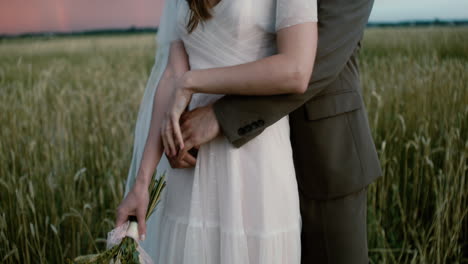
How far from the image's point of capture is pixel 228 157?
1384mm

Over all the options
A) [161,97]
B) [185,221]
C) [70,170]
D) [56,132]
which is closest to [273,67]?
[161,97]

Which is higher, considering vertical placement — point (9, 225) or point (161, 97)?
point (161, 97)

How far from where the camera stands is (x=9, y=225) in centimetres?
256

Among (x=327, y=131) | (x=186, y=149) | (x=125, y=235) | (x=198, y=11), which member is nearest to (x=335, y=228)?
(x=327, y=131)

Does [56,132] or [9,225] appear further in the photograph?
[56,132]

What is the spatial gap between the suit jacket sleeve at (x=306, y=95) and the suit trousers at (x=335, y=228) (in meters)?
0.35

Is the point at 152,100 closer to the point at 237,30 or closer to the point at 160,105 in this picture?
the point at 160,105

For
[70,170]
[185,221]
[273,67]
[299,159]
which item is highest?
[273,67]

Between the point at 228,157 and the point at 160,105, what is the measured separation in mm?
263

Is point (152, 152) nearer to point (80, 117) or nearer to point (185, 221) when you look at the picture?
point (185, 221)

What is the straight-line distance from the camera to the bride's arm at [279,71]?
122cm

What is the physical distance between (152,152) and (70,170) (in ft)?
5.14

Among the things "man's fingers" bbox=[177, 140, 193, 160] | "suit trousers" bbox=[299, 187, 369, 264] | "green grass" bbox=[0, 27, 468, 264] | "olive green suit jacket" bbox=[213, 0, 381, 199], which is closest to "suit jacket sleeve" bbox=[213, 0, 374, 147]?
"olive green suit jacket" bbox=[213, 0, 381, 199]

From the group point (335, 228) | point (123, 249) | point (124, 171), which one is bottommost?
point (124, 171)
